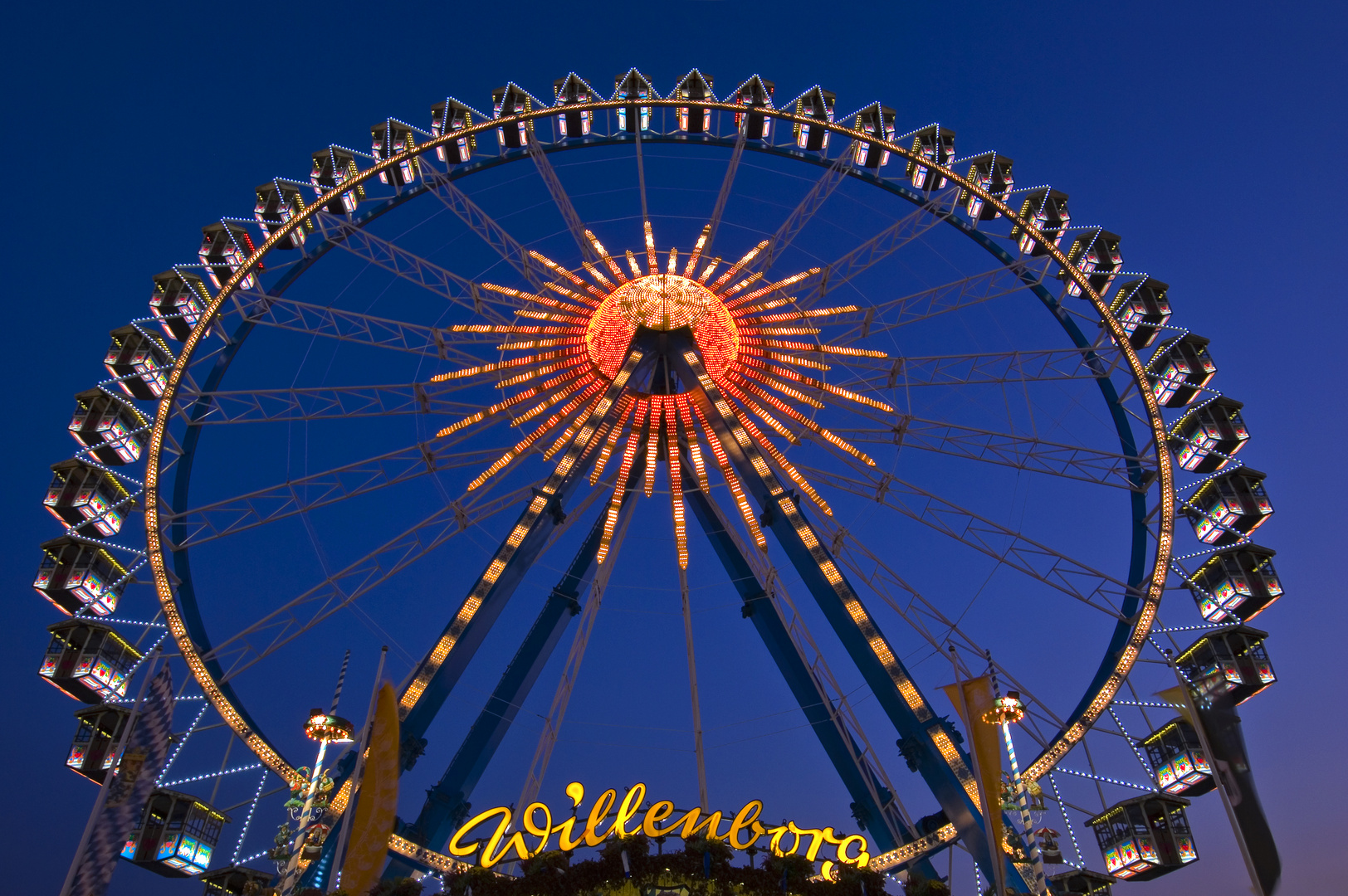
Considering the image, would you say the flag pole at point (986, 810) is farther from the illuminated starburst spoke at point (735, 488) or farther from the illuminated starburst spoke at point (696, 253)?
the illuminated starburst spoke at point (696, 253)

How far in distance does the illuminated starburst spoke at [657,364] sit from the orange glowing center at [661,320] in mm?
25

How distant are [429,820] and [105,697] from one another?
6.13m

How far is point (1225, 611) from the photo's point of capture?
18.0 meters

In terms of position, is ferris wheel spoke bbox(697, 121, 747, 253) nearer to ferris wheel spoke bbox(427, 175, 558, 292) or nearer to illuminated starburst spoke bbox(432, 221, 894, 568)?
illuminated starburst spoke bbox(432, 221, 894, 568)

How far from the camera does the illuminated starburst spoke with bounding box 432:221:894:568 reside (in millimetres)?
18688

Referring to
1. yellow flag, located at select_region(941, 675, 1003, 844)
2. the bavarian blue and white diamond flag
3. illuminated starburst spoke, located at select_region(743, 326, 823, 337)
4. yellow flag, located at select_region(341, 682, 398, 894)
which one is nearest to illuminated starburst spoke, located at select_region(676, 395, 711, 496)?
illuminated starburst spoke, located at select_region(743, 326, 823, 337)

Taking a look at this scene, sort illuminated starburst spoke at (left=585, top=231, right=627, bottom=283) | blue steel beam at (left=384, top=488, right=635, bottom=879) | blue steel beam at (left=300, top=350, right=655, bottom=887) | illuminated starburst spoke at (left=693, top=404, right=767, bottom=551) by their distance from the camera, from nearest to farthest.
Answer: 1. blue steel beam at (left=300, top=350, right=655, bottom=887)
2. blue steel beam at (left=384, top=488, right=635, bottom=879)
3. illuminated starburst spoke at (left=693, top=404, right=767, bottom=551)
4. illuminated starburst spoke at (left=585, top=231, right=627, bottom=283)

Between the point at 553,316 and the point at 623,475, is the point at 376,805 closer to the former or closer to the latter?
the point at 623,475

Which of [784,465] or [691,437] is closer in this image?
[784,465]

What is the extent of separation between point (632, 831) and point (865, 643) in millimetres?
5111

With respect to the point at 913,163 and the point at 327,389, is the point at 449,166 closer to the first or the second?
the point at 327,389

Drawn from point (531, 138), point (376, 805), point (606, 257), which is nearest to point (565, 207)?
point (606, 257)

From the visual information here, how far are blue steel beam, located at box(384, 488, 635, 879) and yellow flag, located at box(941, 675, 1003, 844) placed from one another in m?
7.59

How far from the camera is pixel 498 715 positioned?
17.1 metres
